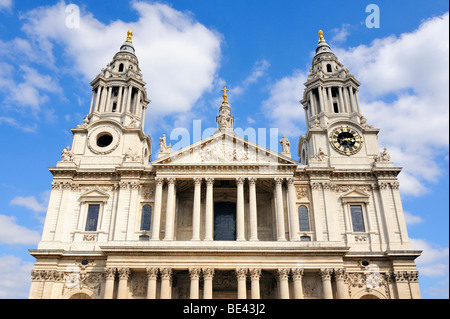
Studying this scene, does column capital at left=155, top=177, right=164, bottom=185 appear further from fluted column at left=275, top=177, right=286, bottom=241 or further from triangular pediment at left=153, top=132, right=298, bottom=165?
fluted column at left=275, top=177, right=286, bottom=241

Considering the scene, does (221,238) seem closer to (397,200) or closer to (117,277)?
(117,277)

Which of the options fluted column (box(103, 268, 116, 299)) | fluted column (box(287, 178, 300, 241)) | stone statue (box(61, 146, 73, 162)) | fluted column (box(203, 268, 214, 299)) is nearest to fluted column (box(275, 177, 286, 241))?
fluted column (box(287, 178, 300, 241))

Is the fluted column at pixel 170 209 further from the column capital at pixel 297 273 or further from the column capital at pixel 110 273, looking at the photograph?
the column capital at pixel 297 273

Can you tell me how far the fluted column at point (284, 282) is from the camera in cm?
2897

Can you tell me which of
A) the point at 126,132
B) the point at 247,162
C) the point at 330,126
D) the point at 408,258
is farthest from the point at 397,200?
the point at 126,132

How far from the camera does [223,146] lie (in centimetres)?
3606

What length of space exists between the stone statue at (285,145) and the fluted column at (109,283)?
686 inches

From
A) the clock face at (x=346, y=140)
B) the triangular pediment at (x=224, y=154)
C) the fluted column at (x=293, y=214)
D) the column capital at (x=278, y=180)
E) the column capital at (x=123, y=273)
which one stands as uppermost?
the clock face at (x=346, y=140)

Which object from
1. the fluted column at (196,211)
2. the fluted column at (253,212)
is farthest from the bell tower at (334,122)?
the fluted column at (196,211)

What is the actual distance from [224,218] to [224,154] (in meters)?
5.79

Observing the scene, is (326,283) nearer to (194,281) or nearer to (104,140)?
(194,281)

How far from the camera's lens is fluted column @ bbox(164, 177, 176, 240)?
3236 centimetres

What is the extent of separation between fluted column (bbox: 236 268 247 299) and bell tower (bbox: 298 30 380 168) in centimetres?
1201
